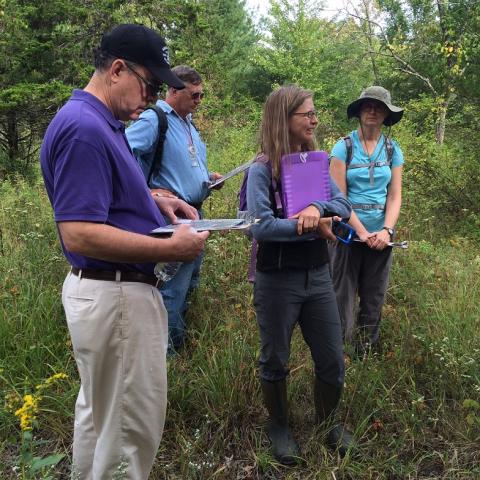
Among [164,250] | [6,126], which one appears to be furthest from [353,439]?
[6,126]

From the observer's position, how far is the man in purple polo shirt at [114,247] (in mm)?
1583

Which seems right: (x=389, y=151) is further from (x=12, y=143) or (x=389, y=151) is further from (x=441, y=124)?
(x=12, y=143)

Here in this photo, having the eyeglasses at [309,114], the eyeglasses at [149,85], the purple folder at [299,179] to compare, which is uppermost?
the eyeglasses at [149,85]

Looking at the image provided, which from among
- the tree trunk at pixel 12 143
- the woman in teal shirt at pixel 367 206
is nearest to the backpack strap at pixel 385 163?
the woman in teal shirt at pixel 367 206

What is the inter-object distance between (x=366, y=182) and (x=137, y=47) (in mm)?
2079

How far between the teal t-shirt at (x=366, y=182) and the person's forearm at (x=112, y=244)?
1.95m

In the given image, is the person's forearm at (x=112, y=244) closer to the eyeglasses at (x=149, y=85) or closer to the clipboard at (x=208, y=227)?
the clipboard at (x=208, y=227)

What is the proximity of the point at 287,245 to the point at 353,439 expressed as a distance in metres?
1.11

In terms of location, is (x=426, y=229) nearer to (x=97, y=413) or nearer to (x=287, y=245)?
(x=287, y=245)

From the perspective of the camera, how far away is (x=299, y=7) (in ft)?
61.9

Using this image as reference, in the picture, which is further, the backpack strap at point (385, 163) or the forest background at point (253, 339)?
the backpack strap at point (385, 163)

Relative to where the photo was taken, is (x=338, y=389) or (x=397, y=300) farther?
(x=397, y=300)

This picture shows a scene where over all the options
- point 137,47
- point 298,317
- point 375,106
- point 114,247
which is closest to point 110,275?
point 114,247

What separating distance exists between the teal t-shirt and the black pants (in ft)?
3.32
